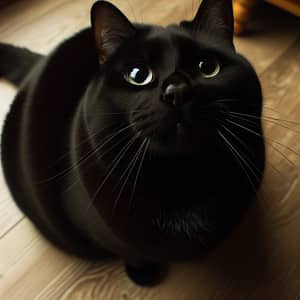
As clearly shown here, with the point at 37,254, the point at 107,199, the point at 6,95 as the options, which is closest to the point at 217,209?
the point at 107,199

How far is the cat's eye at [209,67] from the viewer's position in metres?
0.69

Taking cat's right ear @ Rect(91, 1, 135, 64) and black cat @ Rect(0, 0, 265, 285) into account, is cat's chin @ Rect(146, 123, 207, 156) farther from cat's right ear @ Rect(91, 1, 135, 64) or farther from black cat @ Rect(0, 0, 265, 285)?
cat's right ear @ Rect(91, 1, 135, 64)

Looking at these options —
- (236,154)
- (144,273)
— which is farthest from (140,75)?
(144,273)

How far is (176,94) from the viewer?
1.98ft

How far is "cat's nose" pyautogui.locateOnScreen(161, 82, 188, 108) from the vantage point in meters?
→ 0.60

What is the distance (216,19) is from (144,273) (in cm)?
54

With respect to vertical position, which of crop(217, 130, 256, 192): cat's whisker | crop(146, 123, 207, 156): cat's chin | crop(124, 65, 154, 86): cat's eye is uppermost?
crop(124, 65, 154, 86): cat's eye

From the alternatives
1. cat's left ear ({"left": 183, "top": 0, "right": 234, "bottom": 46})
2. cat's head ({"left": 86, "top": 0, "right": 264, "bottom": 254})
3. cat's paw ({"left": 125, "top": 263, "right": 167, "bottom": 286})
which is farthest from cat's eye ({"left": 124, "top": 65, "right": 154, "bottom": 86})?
cat's paw ({"left": 125, "top": 263, "right": 167, "bottom": 286})

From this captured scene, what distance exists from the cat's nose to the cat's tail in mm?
536

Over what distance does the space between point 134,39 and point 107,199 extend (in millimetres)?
278

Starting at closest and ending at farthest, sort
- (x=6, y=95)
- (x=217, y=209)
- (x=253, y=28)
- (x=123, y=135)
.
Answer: (x=123, y=135), (x=217, y=209), (x=6, y=95), (x=253, y=28)

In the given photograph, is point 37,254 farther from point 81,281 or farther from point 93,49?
point 93,49

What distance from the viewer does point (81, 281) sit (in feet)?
3.14

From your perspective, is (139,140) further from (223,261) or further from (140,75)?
(223,261)
